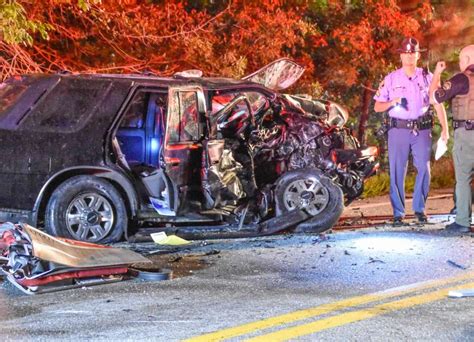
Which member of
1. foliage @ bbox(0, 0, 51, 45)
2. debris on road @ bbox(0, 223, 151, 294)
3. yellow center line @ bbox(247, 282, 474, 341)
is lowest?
yellow center line @ bbox(247, 282, 474, 341)

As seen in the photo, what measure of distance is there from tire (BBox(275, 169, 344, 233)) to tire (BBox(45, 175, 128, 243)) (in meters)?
1.78

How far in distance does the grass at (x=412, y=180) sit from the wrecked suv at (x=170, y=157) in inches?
183

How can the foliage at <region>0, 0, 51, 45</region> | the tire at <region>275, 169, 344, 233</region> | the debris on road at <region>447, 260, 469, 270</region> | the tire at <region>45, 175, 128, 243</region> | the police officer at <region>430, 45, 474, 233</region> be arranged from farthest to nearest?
the foliage at <region>0, 0, 51, 45</region>
the tire at <region>275, 169, 344, 233</region>
the police officer at <region>430, 45, 474, 233</region>
the tire at <region>45, 175, 128, 243</region>
the debris on road at <region>447, 260, 469, 270</region>

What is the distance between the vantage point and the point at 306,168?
10.2 metres

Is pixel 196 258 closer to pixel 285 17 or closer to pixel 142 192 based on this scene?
pixel 142 192

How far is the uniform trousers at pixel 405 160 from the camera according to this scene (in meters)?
10.8

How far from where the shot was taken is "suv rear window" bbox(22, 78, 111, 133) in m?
9.19

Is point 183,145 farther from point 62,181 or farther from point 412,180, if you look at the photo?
point 412,180

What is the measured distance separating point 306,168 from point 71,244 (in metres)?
3.53

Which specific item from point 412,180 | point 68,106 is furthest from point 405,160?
point 412,180

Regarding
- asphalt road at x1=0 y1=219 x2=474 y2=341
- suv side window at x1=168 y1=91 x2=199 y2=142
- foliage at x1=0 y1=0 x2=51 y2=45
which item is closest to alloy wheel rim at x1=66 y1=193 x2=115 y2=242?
asphalt road at x1=0 y1=219 x2=474 y2=341

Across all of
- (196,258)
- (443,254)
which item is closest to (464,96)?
(443,254)

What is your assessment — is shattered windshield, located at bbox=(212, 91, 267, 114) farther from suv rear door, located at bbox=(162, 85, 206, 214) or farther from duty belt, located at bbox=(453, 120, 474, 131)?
duty belt, located at bbox=(453, 120, 474, 131)

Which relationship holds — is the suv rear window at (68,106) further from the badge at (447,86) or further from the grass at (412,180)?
the grass at (412,180)
